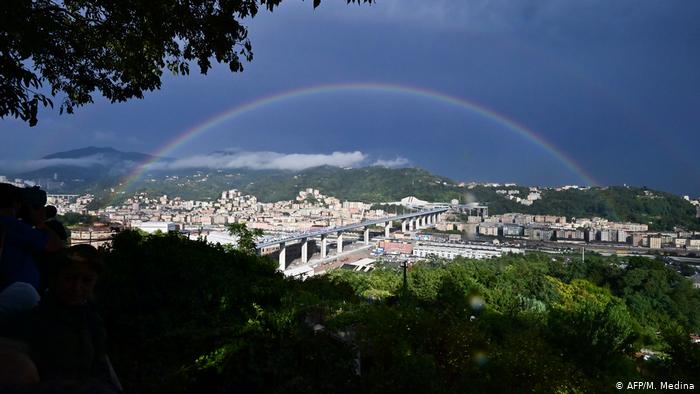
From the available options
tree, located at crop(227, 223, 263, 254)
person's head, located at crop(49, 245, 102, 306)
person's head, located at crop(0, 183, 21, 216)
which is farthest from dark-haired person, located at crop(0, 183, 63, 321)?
tree, located at crop(227, 223, 263, 254)

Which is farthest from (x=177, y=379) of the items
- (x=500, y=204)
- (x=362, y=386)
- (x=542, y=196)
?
(x=542, y=196)

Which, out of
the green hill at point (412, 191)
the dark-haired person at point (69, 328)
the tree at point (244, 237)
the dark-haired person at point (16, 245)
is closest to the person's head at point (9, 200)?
the dark-haired person at point (16, 245)

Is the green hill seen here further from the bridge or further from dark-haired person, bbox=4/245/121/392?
dark-haired person, bbox=4/245/121/392

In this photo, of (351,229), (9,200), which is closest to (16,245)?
(9,200)

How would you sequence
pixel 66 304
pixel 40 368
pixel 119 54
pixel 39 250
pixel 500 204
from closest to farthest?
pixel 40 368
pixel 66 304
pixel 39 250
pixel 119 54
pixel 500 204

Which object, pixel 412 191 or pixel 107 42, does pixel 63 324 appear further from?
pixel 412 191

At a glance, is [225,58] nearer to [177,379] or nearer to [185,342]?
[185,342]
